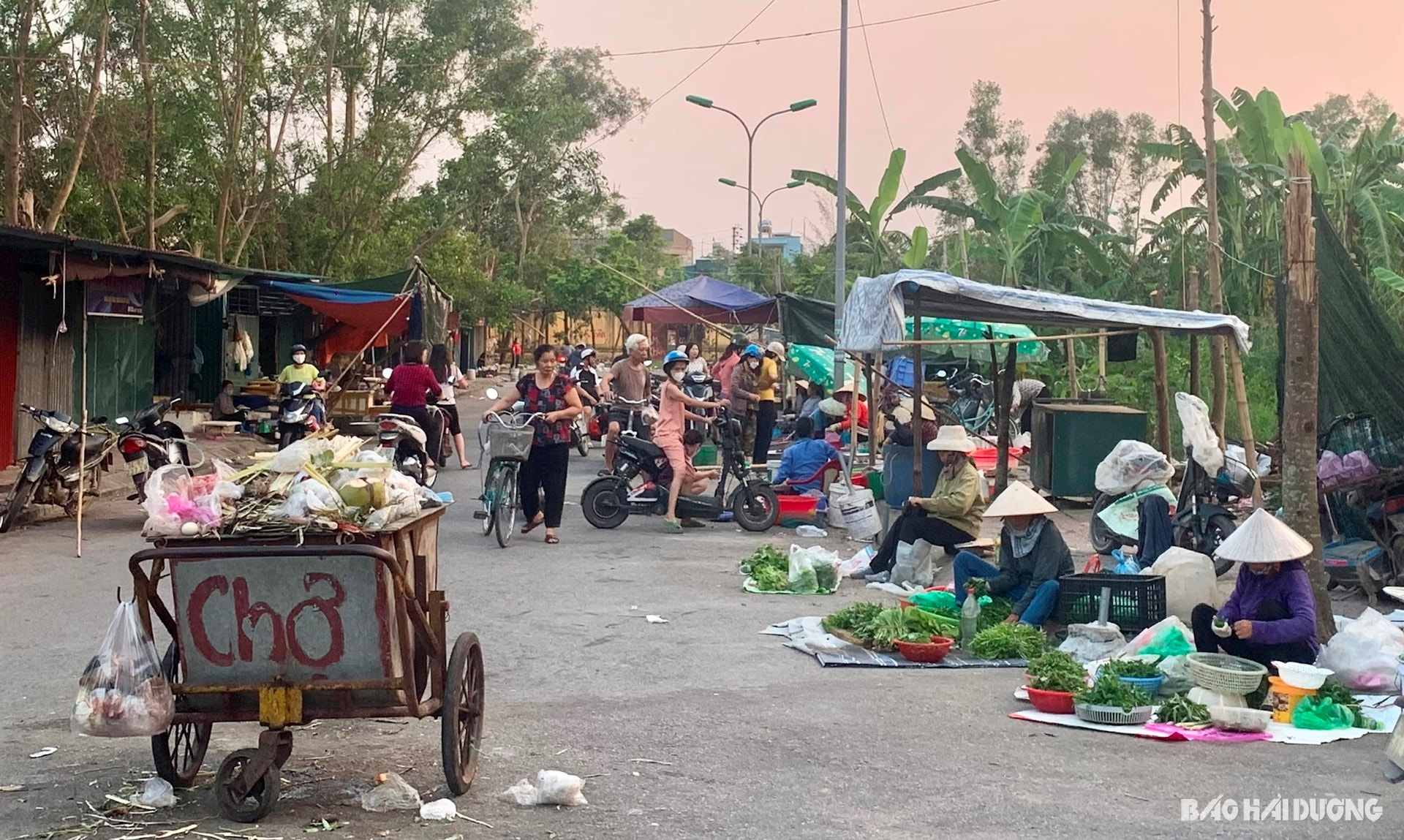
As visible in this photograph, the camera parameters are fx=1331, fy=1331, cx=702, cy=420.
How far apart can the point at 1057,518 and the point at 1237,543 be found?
7975 mm

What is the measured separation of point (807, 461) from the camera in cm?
1455

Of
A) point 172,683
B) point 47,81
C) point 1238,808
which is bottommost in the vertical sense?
point 1238,808

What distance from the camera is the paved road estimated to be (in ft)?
16.6

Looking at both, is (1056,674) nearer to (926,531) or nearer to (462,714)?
(462,714)

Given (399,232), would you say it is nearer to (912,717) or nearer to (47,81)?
(47,81)

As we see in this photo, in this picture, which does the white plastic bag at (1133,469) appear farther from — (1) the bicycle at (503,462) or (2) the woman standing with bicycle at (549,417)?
(1) the bicycle at (503,462)

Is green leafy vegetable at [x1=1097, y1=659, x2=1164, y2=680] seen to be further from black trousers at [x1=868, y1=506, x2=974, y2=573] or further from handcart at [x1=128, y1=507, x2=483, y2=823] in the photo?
black trousers at [x1=868, y1=506, x2=974, y2=573]

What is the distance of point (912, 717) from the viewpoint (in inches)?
264

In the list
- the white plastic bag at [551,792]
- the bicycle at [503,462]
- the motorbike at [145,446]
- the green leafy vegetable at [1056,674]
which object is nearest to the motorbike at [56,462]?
the motorbike at [145,446]

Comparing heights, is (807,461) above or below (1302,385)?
below

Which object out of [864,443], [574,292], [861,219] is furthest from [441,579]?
[574,292]

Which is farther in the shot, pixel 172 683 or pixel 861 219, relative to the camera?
pixel 861 219

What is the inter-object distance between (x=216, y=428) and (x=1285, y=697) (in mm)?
17208

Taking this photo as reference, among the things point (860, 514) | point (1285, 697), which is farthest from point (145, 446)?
point (1285, 697)
